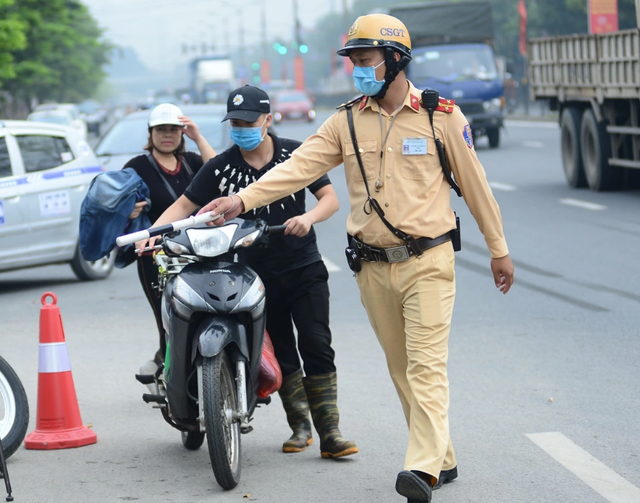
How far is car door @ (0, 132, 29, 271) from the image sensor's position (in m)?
11.5

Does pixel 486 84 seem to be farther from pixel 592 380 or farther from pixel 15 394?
pixel 15 394

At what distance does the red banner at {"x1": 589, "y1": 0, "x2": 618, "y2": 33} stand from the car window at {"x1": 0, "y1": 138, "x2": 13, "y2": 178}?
18.9 meters

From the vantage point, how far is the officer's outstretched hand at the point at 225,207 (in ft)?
16.1

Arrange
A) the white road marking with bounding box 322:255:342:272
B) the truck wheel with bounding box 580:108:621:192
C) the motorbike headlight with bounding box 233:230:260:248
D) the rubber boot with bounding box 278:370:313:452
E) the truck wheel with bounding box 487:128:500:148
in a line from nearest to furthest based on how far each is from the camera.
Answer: the motorbike headlight with bounding box 233:230:260:248
the rubber boot with bounding box 278:370:313:452
the white road marking with bounding box 322:255:342:272
the truck wheel with bounding box 580:108:621:192
the truck wheel with bounding box 487:128:500:148

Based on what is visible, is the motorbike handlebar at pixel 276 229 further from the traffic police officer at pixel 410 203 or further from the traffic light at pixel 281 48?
the traffic light at pixel 281 48

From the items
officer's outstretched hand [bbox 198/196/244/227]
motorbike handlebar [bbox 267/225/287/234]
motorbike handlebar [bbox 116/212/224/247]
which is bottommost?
motorbike handlebar [bbox 267/225/287/234]

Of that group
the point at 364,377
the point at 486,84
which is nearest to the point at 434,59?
the point at 486,84

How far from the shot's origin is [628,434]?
230 inches

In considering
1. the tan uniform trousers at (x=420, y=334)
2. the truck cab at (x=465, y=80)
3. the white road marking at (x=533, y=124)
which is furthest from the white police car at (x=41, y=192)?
the white road marking at (x=533, y=124)

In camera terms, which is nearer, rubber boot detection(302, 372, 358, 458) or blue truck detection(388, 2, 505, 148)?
rubber boot detection(302, 372, 358, 458)

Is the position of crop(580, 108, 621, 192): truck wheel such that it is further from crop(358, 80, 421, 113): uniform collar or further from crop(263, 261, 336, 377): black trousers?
crop(358, 80, 421, 113): uniform collar

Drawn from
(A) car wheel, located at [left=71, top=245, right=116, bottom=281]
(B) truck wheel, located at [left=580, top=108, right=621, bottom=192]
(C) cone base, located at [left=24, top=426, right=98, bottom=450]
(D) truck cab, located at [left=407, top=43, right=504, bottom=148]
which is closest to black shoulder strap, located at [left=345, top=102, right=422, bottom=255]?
(C) cone base, located at [left=24, top=426, right=98, bottom=450]

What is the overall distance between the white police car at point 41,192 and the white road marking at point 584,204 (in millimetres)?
7049

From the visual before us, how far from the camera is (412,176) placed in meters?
4.81
